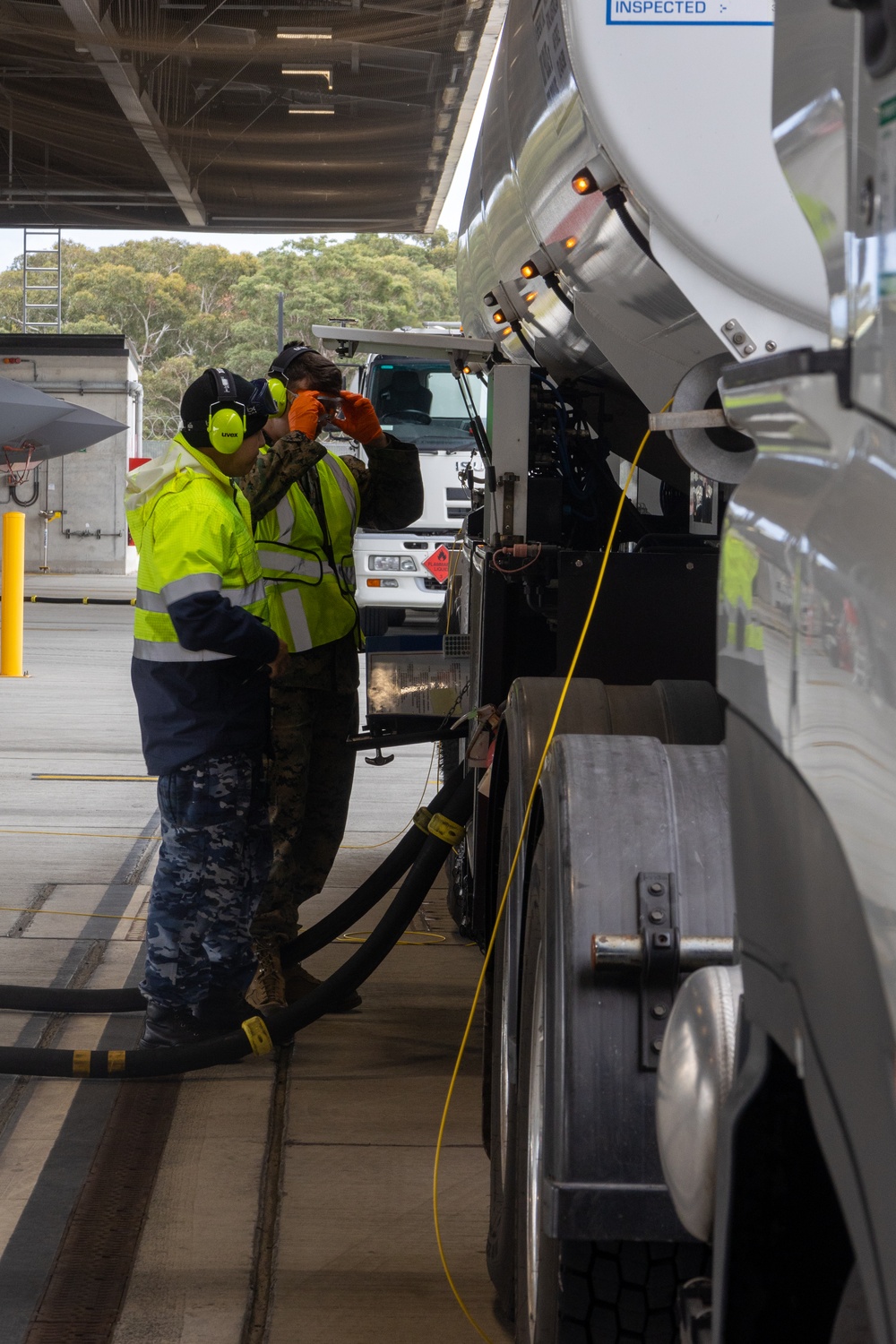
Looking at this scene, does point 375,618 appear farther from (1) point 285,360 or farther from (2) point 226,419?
(2) point 226,419

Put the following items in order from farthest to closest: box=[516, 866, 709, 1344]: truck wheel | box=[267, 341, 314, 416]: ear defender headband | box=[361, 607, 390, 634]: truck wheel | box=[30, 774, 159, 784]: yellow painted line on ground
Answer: box=[361, 607, 390, 634]: truck wheel
box=[30, 774, 159, 784]: yellow painted line on ground
box=[267, 341, 314, 416]: ear defender headband
box=[516, 866, 709, 1344]: truck wheel

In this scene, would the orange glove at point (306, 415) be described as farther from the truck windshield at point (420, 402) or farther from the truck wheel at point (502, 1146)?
the truck windshield at point (420, 402)

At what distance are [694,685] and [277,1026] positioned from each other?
2.07 metres

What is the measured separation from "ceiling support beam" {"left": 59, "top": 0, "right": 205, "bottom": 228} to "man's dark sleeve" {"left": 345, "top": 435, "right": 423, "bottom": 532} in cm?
1149

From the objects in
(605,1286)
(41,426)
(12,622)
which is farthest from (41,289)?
(605,1286)

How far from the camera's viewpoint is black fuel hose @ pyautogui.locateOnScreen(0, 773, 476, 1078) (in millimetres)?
4492

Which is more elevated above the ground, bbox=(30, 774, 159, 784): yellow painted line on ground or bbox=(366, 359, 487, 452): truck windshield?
bbox=(366, 359, 487, 452): truck windshield

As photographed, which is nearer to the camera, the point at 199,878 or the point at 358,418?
the point at 199,878

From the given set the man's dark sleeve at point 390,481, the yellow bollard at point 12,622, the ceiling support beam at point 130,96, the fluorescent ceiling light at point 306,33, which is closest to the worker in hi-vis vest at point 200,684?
the man's dark sleeve at point 390,481

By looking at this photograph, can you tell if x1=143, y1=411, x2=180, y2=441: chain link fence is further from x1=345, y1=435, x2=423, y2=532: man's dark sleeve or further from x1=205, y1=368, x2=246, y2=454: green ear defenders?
x1=205, y1=368, x2=246, y2=454: green ear defenders

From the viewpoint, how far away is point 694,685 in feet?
11.3

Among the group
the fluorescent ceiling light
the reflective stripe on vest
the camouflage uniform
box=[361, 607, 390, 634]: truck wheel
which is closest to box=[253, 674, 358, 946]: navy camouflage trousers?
the camouflage uniform

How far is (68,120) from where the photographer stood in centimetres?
2250

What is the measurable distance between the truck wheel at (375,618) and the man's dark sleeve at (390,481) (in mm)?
7806
